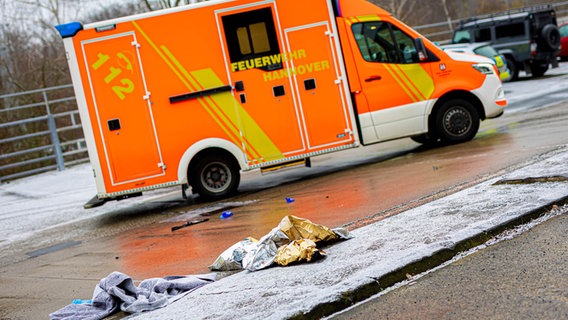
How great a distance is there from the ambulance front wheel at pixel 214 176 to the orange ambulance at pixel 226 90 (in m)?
0.02

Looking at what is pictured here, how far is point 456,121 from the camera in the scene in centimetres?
1412

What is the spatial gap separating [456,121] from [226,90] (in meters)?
4.20

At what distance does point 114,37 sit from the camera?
12.7 m

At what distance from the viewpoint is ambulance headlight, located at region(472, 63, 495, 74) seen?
1416cm

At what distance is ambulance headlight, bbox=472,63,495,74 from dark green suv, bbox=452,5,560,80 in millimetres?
14442

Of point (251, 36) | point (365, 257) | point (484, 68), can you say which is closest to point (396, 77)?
point (484, 68)

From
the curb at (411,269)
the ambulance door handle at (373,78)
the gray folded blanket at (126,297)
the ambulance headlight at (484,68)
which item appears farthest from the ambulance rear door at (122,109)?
the curb at (411,269)

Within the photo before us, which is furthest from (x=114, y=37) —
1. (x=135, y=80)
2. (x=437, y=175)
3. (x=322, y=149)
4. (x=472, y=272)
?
(x=472, y=272)

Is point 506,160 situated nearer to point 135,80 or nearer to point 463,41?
point 135,80

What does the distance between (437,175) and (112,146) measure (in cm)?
520

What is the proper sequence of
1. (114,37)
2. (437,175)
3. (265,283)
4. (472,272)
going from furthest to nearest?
(114,37) → (437,175) → (265,283) → (472,272)

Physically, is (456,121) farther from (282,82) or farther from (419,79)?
(282,82)

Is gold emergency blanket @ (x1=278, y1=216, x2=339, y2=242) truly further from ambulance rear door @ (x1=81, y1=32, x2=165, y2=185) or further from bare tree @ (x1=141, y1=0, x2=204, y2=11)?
bare tree @ (x1=141, y1=0, x2=204, y2=11)

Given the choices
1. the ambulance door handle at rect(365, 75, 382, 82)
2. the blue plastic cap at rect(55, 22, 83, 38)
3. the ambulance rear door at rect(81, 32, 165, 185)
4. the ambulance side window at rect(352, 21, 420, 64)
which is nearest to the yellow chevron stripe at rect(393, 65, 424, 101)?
the ambulance side window at rect(352, 21, 420, 64)
